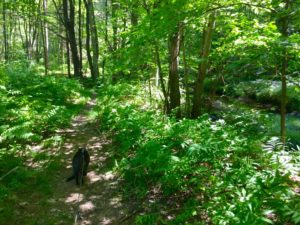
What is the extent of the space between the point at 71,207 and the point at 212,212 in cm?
259

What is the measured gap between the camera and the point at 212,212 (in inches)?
145

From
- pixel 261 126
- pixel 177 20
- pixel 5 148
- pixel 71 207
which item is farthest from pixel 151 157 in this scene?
pixel 5 148

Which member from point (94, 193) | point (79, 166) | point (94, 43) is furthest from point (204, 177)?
point (94, 43)

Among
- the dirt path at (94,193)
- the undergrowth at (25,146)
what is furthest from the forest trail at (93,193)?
the undergrowth at (25,146)

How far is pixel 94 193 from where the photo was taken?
546cm

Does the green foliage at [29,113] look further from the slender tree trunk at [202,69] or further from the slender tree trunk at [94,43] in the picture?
the slender tree trunk at [94,43]

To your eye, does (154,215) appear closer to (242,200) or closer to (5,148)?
(242,200)

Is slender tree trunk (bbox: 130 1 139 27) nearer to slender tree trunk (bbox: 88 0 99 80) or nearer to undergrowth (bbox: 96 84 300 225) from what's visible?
slender tree trunk (bbox: 88 0 99 80)

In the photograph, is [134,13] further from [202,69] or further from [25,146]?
[25,146]

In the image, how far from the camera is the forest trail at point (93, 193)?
4734 mm

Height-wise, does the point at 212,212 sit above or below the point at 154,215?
above

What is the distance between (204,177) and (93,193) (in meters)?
2.23

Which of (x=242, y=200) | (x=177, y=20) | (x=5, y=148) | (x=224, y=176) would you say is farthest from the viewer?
(x=5, y=148)

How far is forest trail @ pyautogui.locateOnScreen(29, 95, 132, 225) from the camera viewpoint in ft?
15.5
